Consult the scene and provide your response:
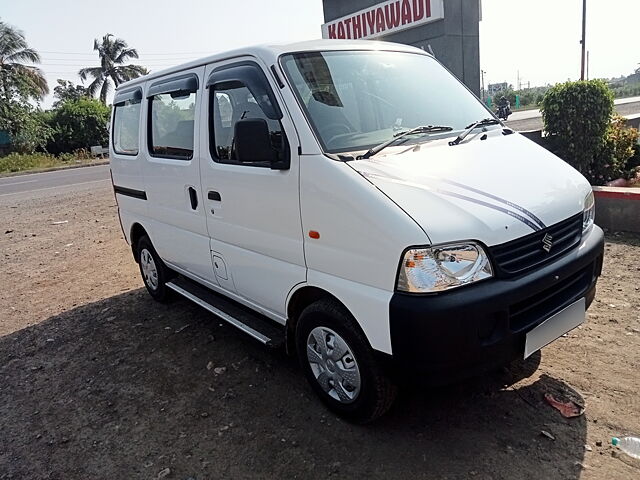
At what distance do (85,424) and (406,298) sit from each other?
232 centimetres

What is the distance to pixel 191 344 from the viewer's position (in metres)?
4.22

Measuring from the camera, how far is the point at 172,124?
4152 mm

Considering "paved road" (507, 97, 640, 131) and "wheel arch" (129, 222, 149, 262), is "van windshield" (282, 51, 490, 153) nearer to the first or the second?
"wheel arch" (129, 222, 149, 262)

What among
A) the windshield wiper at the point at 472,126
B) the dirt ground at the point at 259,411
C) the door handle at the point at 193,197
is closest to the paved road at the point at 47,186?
the dirt ground at the point at 259,411

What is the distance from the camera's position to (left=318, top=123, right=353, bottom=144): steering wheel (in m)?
2.83

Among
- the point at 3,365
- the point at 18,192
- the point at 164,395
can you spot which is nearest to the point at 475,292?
the point at 164,395

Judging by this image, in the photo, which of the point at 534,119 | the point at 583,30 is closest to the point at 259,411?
the point at 534,119

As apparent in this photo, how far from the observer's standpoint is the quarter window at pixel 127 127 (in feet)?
15.9

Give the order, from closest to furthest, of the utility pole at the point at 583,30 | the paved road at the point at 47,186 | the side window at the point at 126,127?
the side window at the point at 126,127 < the paved road at the point at 47,186 < the utility pole at the point at 583,30

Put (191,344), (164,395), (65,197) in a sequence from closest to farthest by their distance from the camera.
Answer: (164,395) < (191,344) < (65,197)

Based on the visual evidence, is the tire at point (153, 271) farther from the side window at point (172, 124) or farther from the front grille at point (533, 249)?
the front grille at point (533, 249)

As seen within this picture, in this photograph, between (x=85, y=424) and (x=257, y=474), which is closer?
(x=257, y=474)

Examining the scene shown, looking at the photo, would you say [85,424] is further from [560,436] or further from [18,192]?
[18,192]

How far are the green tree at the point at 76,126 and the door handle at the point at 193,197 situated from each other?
3236 cm
